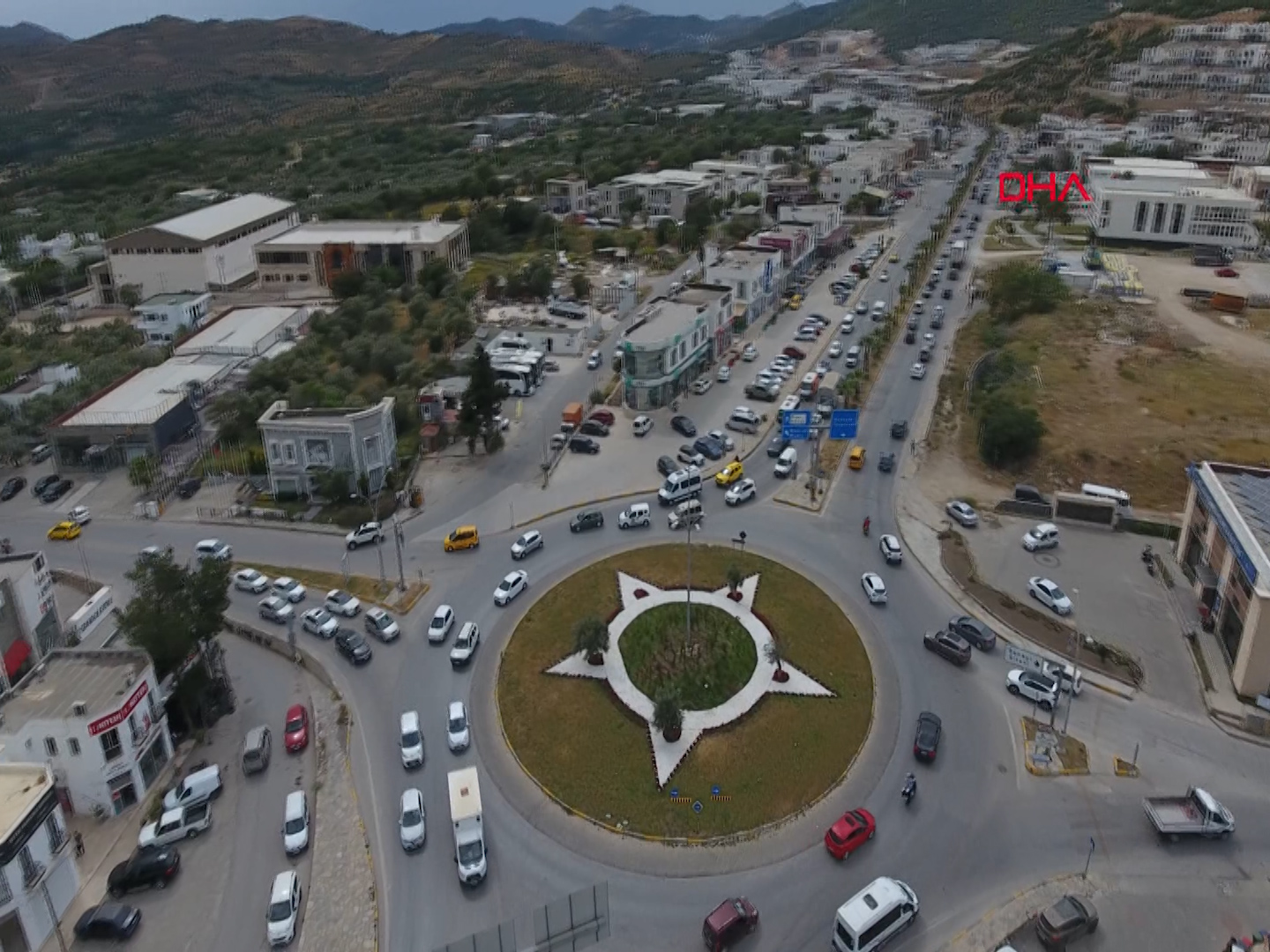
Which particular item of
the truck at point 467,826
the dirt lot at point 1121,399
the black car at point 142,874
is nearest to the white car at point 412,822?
the truck at point 467,826

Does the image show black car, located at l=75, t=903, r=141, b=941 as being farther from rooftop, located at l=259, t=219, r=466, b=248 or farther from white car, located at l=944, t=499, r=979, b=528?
rooftop, located at l=259, t=219, r=466, b=248

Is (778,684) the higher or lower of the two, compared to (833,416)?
lower

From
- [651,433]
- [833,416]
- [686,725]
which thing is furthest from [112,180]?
[686,725]

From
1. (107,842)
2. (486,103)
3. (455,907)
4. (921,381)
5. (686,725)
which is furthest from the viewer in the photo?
(486,103)

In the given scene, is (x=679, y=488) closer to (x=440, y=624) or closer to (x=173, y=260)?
(x=440, y=624)

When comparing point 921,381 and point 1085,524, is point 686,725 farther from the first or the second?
point 921,381

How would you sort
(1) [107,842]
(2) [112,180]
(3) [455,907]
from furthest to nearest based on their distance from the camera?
(2) [112,180]
(1) [107,842]
(3) [455,907]
